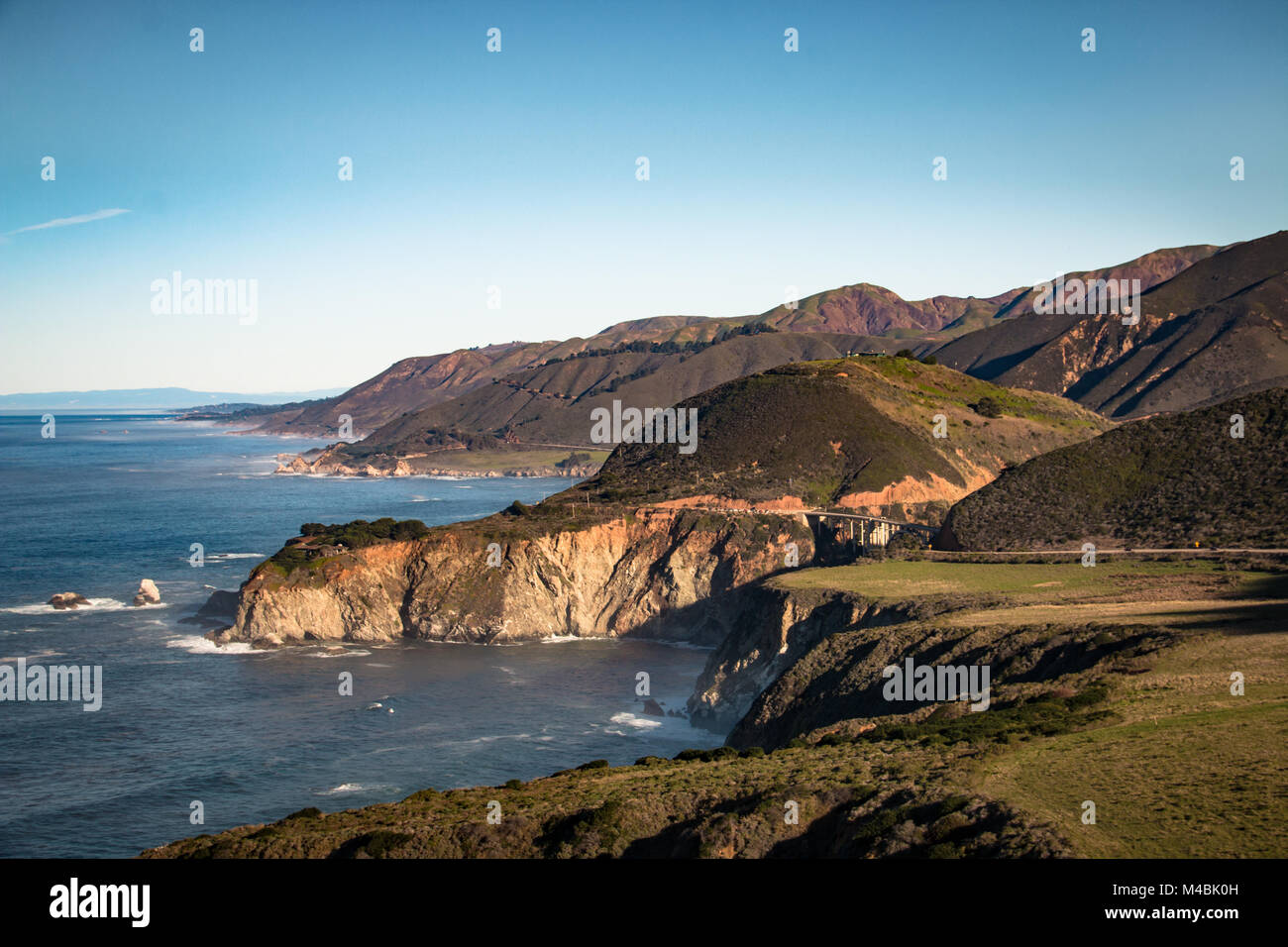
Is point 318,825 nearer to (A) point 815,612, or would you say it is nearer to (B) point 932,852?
(B) point 932,852

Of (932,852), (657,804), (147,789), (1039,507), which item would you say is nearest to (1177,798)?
(932,852)

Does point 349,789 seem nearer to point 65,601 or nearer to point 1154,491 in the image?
point 65,601

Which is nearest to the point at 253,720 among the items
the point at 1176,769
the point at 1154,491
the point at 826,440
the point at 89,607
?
the point at 89,607

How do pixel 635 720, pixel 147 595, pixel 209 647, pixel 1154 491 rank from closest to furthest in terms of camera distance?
pixel 635 720, pixel 1154 491, pixel 209 647, pixel 147 595

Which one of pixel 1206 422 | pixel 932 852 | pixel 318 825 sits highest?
pixel 1206 422

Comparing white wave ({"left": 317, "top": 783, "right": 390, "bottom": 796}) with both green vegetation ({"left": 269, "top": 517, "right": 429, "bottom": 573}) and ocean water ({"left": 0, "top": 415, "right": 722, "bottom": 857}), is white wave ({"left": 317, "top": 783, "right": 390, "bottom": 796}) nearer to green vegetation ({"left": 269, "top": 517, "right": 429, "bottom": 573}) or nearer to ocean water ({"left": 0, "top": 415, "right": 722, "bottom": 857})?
ocean water ({"left": 0, "top": 415, "right": 722, "bottom": 857})

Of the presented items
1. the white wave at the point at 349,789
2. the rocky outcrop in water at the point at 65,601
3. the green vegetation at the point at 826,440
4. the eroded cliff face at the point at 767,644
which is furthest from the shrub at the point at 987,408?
the white wave at the point at 349,789
